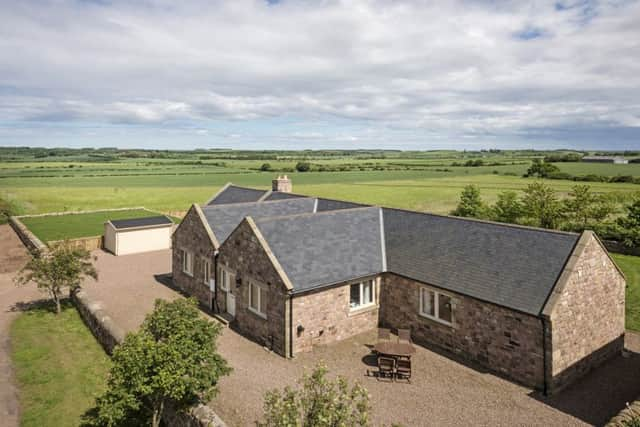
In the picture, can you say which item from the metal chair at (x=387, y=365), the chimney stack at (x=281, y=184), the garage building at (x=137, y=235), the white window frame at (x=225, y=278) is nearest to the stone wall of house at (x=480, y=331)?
the metal chair at (x=387, y=365)

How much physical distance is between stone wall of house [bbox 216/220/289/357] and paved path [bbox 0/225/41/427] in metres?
9.00

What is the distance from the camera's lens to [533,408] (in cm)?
1348

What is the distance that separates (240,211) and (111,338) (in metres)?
10.3

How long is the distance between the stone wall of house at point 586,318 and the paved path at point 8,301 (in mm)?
18370

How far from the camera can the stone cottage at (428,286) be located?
15.0 m

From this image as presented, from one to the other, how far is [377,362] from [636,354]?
434 inches

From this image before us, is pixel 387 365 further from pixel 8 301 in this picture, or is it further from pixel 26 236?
pixel 26 236

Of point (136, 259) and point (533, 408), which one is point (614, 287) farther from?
point (136, 259)

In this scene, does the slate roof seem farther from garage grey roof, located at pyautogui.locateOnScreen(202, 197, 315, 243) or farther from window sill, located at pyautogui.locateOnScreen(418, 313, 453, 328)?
window sill, located at pyautogui.locateOnScreen(418, 313, 453, 328)

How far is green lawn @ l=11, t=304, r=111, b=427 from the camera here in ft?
47.2

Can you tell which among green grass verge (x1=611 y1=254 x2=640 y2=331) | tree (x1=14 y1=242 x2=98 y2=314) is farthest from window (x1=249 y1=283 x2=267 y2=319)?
green grass verge (x1=611 y1=254 x2=640 y2=331)

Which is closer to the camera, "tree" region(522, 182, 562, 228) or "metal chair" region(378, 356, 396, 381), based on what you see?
"metal chair" region(378, 356, 396, 381)

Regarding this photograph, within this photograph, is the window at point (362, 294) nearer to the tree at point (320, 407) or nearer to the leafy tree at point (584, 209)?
the tree at point (320, 407)

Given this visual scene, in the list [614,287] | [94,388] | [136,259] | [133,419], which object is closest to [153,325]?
[133,419]
